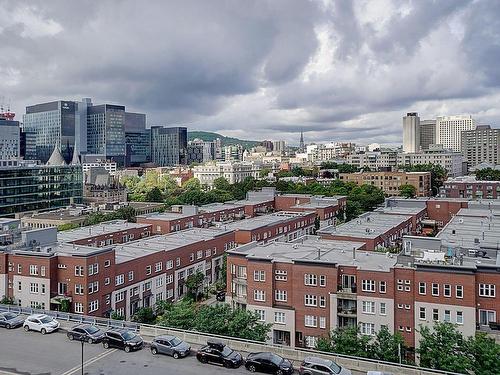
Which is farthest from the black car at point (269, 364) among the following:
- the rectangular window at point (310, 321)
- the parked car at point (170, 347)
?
the rectangular window at point (310, 321)

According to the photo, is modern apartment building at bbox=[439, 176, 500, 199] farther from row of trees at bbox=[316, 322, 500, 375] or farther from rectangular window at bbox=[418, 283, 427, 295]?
row of trees at bbox=[316, 322, 500, 375]

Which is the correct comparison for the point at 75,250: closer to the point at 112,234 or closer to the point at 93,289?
the point at 93,289

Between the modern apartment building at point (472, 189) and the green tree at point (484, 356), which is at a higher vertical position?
the modern apartment building at point (472, 189)

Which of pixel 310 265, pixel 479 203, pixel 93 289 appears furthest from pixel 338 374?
pixel 479 203

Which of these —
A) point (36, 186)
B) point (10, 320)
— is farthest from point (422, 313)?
point (36, 186)

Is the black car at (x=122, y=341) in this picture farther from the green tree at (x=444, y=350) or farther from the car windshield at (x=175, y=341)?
the green tree at (x=444, y=350)

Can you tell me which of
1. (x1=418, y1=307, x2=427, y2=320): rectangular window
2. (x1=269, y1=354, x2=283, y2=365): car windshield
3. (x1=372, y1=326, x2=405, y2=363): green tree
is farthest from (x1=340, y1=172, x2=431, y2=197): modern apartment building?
(x1=269, y1=354, x2=283, y2=365): car windshield

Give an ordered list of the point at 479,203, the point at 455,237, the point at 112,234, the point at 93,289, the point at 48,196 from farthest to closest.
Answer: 1. the point at 48,196
2. the point at 479,203
3. the point at 112,234
4. the point at 455,237
5. the point at 93,289
